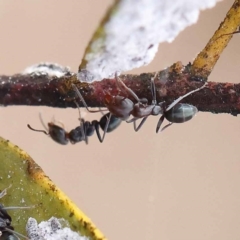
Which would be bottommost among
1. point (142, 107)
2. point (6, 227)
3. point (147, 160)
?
point (6, 227)

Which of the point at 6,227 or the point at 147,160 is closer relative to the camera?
the point at 6,227

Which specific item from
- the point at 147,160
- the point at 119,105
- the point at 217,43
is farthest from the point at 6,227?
the point at 147,160

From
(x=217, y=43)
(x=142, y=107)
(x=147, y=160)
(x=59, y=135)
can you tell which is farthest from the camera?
(x=147, y=160)

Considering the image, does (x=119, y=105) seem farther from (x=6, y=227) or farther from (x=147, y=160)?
(x=147, y=160)

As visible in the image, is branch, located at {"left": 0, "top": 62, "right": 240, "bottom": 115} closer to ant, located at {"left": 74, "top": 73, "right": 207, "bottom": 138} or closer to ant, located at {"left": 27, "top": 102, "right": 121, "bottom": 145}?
ant, located at {"left": 74, "top": 73, "right": 207, "bottom": 138}

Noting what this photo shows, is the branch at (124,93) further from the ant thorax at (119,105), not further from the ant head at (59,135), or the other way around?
the ant head at (59,135)

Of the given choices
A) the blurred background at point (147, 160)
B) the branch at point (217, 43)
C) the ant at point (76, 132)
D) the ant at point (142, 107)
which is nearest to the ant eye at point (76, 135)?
the ant at point (76, 132)

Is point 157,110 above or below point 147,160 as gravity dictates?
below
